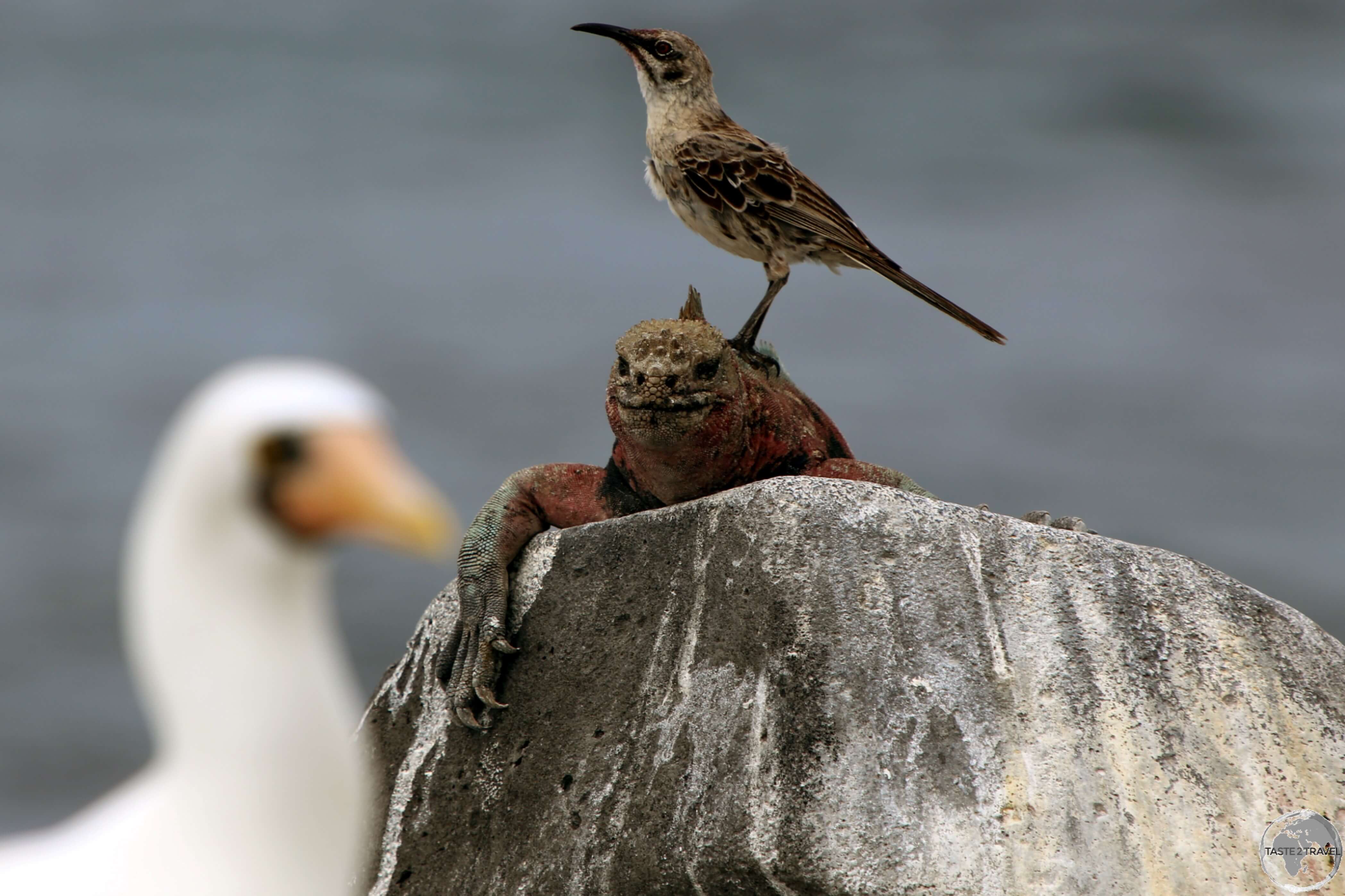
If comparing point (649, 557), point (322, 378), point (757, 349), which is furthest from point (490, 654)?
point (322, 378)

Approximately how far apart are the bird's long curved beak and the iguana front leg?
268 cm

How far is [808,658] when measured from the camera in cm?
639

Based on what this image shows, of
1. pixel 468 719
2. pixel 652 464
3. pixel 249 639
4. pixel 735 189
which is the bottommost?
pixel 249 639

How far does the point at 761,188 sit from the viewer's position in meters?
8.48

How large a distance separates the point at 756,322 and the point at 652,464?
1237 mm

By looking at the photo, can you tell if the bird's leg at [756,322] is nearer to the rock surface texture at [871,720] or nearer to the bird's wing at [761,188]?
the bird's wing at [761,188]

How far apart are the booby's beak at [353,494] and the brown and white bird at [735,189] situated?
5185mm

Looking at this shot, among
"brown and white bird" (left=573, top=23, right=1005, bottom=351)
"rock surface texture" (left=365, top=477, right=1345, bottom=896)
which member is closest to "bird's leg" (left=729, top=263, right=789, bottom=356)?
"brown and white bird" (left=573, top=23, right=1005, bottom=351)

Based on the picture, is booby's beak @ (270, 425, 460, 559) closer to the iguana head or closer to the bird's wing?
the iguana head

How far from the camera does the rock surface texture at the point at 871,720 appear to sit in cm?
609

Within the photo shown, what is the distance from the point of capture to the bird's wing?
27.8 feet

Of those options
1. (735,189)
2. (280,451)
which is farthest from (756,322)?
(280,451)

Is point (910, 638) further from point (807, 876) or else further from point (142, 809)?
point (142, 809)

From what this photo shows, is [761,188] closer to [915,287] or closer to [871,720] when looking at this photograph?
[915,287]
